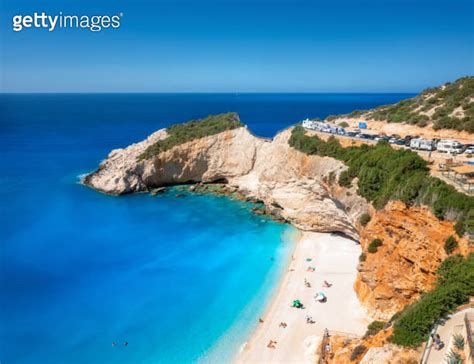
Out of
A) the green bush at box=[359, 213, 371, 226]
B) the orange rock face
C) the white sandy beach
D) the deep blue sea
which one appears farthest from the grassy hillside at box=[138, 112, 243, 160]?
the orange rock face

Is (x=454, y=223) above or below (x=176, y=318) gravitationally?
above

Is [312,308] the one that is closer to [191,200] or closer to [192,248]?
[192,248]

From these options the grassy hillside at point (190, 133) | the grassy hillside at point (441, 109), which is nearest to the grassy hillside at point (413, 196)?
the grassy hillside at point (441, 109)

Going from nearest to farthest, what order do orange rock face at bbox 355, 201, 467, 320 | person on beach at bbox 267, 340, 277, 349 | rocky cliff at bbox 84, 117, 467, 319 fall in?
orange rock face at bbox 355, 201, 467, 320 < rocky cliff at bbox 84, 117, 467, 319 < person on beach at bbox 267, 340, 277, 349

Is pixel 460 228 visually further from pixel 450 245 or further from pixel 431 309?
pixel 431 309

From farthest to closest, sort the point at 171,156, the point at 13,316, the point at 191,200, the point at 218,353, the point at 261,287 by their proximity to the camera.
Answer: the point at 171,156 < the point at 191,200 < the point at 261,287 < the point at 13,316 < the point at 218,353

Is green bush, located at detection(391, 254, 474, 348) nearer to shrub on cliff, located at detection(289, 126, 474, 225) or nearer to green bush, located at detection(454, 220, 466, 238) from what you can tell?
green bush, located at detection(454, 220, 466, 238)

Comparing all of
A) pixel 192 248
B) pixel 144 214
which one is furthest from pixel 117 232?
pixel 192 248
